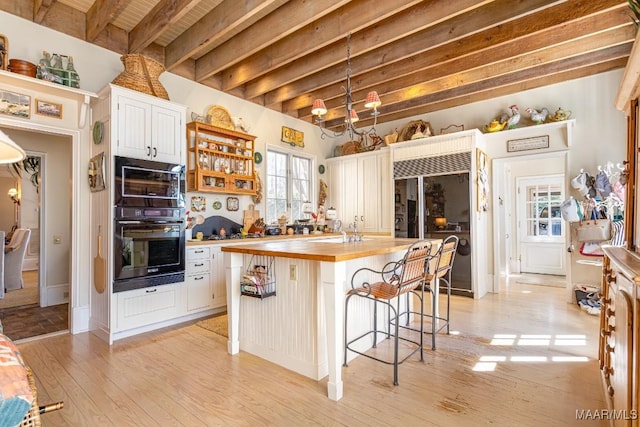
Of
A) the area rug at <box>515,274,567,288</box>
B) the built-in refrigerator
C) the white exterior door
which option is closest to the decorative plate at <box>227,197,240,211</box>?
the built-in refrigerator

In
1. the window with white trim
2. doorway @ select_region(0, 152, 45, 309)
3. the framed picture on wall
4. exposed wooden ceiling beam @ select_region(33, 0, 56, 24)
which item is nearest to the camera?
exposed wooden ceiling beam @ select_region(33, 0, 56, 24)

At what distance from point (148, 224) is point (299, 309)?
79.9 inches

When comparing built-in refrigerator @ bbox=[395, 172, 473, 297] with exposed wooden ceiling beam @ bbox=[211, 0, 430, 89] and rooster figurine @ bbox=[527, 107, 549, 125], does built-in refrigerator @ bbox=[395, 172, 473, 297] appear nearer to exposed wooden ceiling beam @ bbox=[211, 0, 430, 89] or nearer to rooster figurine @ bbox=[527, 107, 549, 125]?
rooster figurine @ bbox=[527, 107, 549, 125]

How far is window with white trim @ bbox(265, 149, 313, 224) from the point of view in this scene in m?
5.59

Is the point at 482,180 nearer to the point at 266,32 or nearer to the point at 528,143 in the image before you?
the point at 528,143

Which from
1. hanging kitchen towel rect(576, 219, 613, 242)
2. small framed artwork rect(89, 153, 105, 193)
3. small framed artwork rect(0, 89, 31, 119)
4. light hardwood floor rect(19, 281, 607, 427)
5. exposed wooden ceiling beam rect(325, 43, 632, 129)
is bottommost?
light hardwood floor rect(19, 281, 607, 427)

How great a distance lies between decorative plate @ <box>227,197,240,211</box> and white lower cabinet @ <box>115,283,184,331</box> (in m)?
1.46

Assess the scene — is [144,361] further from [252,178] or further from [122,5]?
[122,5]

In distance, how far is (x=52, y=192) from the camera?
458cm

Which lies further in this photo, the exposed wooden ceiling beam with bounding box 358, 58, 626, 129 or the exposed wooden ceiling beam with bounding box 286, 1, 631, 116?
the exposed wooden ceiling beam with bounding box 358, 58, 626, 129

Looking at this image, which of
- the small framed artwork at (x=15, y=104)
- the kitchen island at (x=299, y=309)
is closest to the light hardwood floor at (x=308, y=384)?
the kitchen island at (x=299, y=309)

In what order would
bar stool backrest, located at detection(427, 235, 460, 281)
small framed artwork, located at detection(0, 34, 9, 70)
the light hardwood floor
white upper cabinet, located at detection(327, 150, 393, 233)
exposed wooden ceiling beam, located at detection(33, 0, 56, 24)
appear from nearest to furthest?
1. the light hardwood floor
2. bar stool backrest, located at detection(427, 235, 460, 281)
3. small framed artwork, located at detection(0, 34, 9, 70)
4. exposed wooden ceiling beam, located at detection(33, 0, 56, 24)
5. white upper cabinet, located at detection(327, 150, 393, 233)

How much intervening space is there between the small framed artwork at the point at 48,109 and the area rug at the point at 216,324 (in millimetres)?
2641

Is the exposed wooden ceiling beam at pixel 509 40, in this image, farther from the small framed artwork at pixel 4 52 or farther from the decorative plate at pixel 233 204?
the small framed artwork at pixel 4 52
